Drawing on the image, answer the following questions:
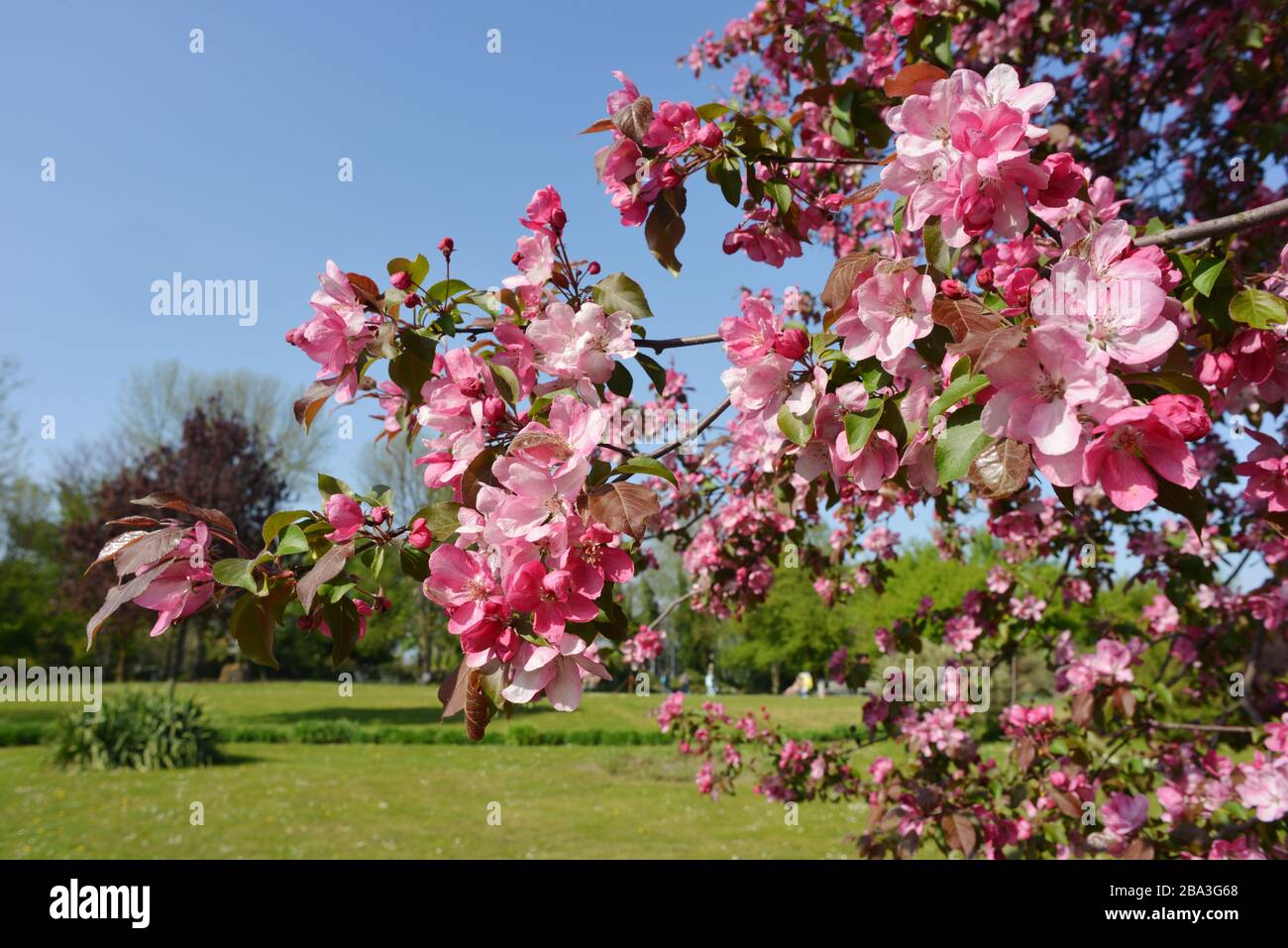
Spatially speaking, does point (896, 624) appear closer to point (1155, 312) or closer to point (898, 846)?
point (898, 846)

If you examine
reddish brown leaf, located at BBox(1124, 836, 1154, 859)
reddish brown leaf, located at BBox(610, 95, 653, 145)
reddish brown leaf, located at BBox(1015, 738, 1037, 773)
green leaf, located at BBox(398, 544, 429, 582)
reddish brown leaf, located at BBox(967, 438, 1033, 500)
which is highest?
reddish brown leaf, located at BBox(610, 95, 653, 145)

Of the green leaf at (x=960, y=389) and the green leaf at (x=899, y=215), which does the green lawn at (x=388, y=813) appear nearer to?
the green leaf at (x=899, y=215)

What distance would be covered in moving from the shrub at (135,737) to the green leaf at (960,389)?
12644 millimetres

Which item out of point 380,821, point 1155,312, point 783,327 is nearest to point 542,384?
point 783,327

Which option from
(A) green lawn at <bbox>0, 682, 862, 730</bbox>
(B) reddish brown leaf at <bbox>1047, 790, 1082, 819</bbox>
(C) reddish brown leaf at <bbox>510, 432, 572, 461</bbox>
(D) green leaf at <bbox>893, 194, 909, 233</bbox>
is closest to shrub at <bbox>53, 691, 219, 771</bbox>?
(A) green lawn at <bbox>0, 682, 862, 730</bbox>

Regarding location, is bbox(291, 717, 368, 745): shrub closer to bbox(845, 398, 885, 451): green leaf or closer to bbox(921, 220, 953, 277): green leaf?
bbox(845, 398, 885, 451): green leaf

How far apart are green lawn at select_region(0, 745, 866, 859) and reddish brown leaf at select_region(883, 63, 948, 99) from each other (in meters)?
5.68

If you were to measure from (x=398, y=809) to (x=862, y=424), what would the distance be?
889 cm

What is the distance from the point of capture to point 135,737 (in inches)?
429

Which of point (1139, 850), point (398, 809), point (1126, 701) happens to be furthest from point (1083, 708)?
point (398, 809)

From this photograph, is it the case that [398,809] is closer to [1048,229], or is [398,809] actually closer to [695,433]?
[695,433]

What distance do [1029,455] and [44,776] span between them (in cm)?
1280

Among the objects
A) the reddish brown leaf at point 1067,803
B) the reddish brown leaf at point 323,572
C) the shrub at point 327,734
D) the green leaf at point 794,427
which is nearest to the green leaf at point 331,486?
the reddish brown leaf at point 323,572

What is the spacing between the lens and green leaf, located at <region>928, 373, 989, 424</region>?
3.01 ft
